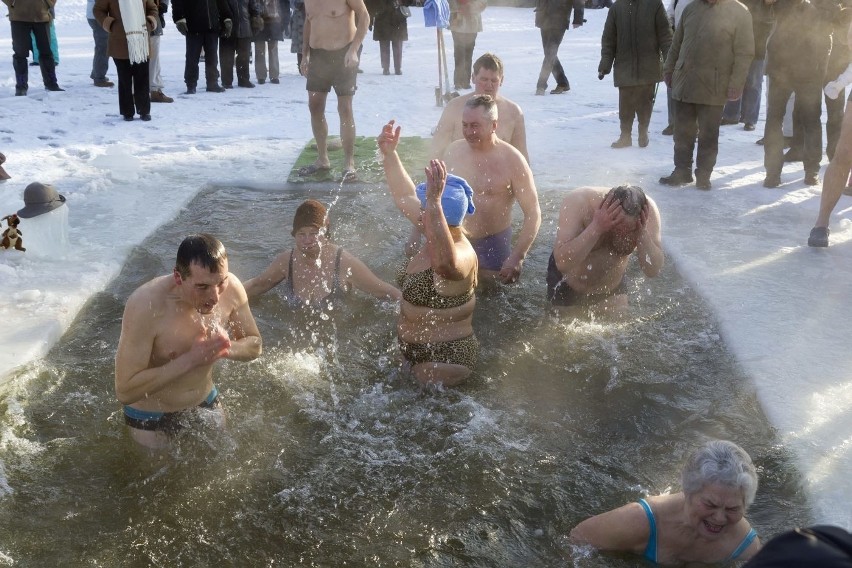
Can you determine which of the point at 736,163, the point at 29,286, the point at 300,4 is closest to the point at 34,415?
the point at 29,286

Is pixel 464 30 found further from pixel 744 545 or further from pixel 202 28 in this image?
pixel 744 545

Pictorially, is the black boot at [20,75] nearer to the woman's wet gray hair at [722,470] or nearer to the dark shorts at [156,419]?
the dark shorts at [156,419]

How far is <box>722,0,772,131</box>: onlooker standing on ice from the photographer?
9727mm

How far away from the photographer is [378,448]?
416cm

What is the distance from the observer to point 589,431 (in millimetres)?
4359

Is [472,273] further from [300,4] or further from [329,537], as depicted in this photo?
[300,4]

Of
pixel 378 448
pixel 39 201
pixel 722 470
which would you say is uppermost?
pixel 39 201

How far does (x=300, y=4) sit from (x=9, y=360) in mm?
9629

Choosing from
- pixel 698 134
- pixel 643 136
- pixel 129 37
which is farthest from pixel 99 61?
pixel 698 134

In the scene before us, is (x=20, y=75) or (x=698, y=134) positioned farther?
(x=20, y=75)

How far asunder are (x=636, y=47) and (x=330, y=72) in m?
3.41

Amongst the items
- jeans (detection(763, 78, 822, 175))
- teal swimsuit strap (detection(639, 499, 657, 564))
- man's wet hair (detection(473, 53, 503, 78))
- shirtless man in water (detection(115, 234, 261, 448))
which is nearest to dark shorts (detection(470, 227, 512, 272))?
man's wet hair (detection(473, 53, 503, 78))

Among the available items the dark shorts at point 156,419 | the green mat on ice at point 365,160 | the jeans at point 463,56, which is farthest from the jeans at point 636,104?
the dark shorts at point 156,419

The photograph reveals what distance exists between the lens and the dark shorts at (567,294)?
215 inches
